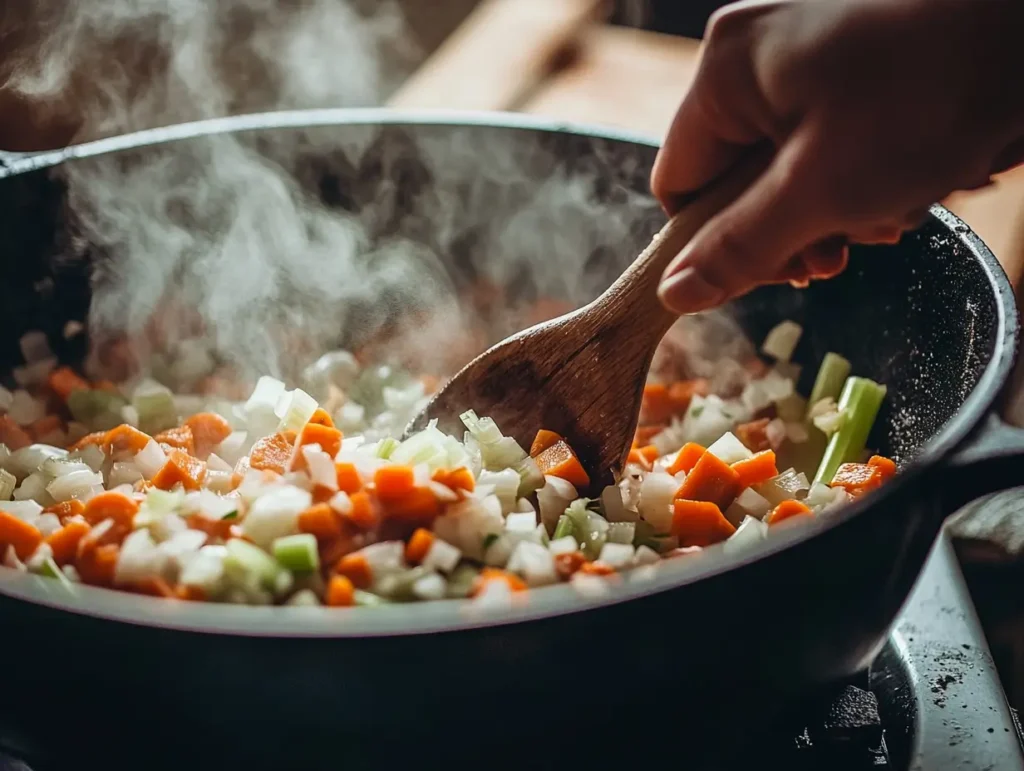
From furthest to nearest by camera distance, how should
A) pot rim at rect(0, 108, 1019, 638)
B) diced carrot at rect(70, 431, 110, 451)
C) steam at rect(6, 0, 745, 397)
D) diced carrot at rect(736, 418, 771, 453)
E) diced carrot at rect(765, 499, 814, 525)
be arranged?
steam at rect(6, 0, 745, 397) < diced carrot at rect(736, 418, 771, 453) < diced carrot at rect(70, 431, 110, 451) < diced carrot at rect(765, 499, 814, 525) < pot rim at rect(0, 108, 1019, 638)

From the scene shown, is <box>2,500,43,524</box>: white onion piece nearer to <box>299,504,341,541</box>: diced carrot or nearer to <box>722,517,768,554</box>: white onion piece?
<box>299,504,341,541</box>: diced carrot

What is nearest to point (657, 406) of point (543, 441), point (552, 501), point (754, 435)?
point (754, 435)

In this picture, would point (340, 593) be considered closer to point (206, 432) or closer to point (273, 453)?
point (273, 453)

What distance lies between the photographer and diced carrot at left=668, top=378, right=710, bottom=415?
162 cm

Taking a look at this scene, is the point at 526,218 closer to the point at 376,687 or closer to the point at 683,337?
the point at 683,337

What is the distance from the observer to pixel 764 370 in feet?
5.24

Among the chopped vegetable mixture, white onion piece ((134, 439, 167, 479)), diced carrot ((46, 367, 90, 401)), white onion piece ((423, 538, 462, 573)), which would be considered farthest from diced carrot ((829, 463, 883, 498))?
diced carrot ((46, 367, 90, 401))

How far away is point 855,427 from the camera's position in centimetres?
135

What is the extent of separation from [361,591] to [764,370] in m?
0.94

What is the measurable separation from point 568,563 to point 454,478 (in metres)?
0.15

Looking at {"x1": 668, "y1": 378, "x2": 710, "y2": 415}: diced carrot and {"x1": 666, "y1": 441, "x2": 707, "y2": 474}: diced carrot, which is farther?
{"x1": 668, "y1": 378, "x2": 710, "y2": 415}: diced carrot

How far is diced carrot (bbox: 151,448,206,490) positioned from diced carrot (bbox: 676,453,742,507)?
2.05 feet

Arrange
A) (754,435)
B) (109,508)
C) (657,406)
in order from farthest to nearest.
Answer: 1. (657,406)
2. (754,435)
3. (109,508)

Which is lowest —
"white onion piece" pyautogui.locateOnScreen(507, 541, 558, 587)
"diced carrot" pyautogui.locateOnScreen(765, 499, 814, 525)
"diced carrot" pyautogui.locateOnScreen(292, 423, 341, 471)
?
"diced carrot" pyautogui.locateOnScreen(765, 499, 814, 525)
